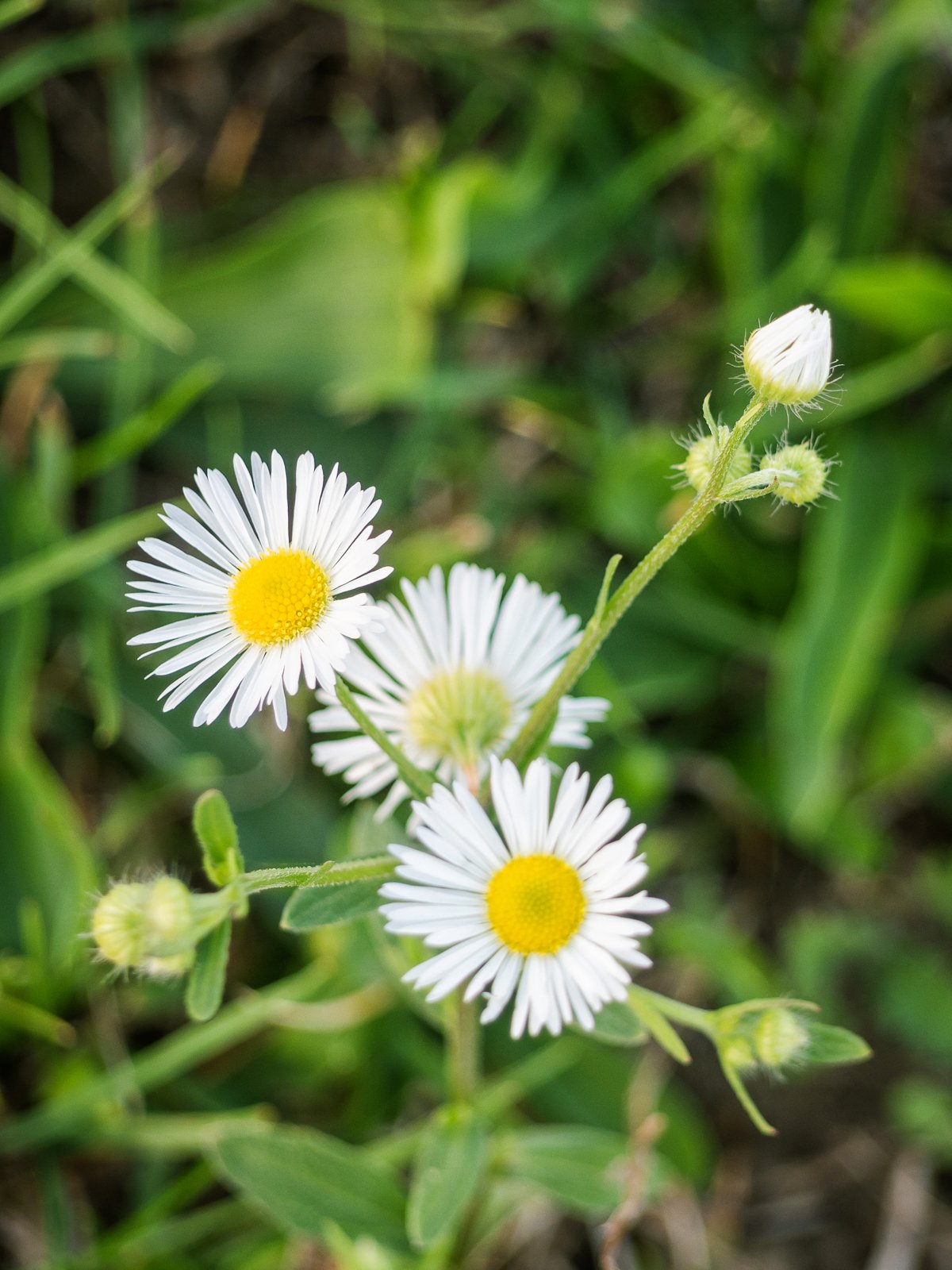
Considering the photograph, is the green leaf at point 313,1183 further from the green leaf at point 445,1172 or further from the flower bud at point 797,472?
the flower bud at point 797,472

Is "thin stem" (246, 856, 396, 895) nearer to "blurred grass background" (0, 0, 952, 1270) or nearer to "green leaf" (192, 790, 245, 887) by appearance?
"green leaf" (192, 790, 245, 887)

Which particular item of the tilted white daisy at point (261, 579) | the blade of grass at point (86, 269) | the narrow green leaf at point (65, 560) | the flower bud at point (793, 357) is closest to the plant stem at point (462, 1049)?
the tilted white daisy at point (261, 579)

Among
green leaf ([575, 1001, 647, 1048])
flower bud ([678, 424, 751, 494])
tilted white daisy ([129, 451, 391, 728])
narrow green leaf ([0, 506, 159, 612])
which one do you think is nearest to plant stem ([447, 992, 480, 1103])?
green leaf ([575, 1001, 647, 1048])

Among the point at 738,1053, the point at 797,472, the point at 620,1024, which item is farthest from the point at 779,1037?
the point at 797,472

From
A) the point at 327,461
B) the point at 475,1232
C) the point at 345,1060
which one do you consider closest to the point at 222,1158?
the point at 475,1232

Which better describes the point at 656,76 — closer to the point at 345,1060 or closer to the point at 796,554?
the point at 796,554
